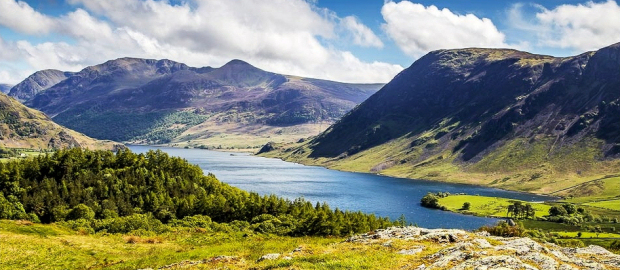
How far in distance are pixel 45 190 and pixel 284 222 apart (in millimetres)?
67427

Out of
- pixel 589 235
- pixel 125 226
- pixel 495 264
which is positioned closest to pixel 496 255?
pixel 495 264

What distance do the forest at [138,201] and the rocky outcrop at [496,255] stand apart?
4898cm

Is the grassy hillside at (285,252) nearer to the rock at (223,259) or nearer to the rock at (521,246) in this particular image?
the rock at (521,246)

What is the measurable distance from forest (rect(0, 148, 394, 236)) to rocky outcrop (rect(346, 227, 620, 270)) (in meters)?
49.0

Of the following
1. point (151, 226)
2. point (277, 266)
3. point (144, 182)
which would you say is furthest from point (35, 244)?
point (144, 182)

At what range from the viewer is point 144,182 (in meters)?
139

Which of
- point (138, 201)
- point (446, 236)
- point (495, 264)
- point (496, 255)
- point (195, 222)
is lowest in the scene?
point (195, 222)

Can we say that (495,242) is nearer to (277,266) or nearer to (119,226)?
(277,266)

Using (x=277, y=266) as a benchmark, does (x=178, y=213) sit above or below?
below

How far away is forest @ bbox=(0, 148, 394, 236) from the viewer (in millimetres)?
100231

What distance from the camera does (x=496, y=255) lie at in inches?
1426

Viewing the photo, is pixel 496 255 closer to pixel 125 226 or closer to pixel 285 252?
pixel 285 252

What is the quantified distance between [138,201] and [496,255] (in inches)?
4472

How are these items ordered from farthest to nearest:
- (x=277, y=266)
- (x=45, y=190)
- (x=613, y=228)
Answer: (x=613, y=228) → (x=45, y=190) → (x=277, y=266)
